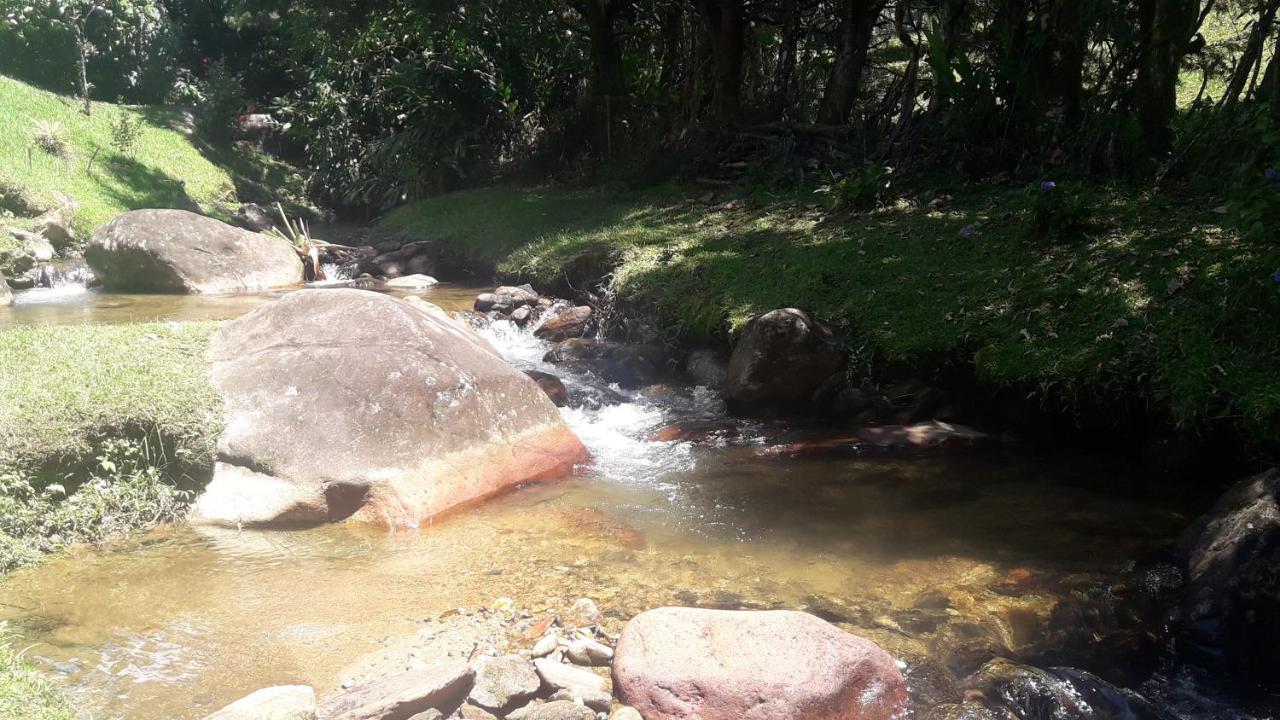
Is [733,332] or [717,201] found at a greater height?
[717,201]

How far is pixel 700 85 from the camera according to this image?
45.4 ft

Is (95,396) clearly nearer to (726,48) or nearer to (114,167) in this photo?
(726,48)

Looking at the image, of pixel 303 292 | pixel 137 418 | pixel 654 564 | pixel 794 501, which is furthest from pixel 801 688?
pixel 303 292

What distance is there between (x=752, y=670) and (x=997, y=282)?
188 inches

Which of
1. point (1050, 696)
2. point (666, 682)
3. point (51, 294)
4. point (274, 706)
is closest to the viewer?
point (274, 706)

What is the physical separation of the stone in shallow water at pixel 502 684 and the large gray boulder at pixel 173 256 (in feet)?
31.4

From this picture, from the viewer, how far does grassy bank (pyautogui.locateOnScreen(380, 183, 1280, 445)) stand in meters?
5.37

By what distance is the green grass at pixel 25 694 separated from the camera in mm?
2678

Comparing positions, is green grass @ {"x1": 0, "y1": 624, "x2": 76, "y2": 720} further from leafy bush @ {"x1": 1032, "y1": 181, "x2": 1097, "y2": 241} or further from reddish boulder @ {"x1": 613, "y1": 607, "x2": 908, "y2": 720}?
leafy bush @ {"x1": 1032, "y1": 181, "x2": 1097, "y2": 241}

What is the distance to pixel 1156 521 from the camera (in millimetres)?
5020

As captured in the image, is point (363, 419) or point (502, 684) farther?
point (363, 419)

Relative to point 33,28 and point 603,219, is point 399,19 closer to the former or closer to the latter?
point 603,219

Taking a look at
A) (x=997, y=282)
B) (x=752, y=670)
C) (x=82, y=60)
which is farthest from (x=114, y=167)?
(x=752, y=670)

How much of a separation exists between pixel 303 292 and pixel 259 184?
13.0m
